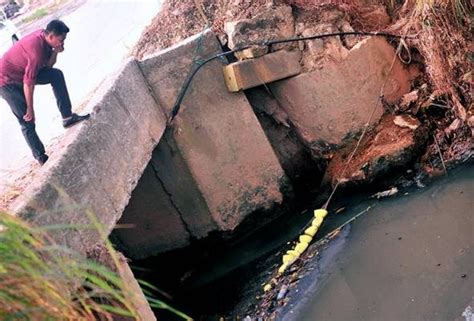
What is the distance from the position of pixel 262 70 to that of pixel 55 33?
275cm

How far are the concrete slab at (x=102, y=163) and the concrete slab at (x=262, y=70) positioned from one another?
0.98m

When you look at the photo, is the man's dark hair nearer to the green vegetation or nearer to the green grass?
the green vegetation

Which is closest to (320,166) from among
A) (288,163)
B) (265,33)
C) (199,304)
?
(288,163)

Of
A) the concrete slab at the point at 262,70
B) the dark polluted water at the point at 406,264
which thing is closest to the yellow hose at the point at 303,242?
the dark polluted water at the point at 406,264

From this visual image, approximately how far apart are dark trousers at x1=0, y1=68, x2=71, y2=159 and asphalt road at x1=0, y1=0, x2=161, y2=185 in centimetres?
37

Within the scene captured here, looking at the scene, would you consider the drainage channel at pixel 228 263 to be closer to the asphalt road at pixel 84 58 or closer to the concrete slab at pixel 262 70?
the concrete slab at pixel 262 70

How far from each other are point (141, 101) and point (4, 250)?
3.96 metres

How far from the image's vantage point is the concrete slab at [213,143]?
21.0ft

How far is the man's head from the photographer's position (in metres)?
4.58

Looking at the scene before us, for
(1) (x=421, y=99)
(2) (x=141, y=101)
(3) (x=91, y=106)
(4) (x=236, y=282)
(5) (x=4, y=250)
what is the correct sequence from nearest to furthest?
(5) (x=4, y=250) → (3) (x=91, y=106) → (2) (x=141, y=101) → (4) (x=236, y=282) → (1) (x=421, y=99)

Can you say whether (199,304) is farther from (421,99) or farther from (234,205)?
(421,99)

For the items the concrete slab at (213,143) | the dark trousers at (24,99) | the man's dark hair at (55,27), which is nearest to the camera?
the man's dark hair at (55,27)

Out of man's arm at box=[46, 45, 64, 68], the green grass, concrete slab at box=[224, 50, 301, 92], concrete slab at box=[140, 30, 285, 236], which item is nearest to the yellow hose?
concrete slab at box=[140, 30, 285, 236]

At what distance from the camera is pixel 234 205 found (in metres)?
6.96
